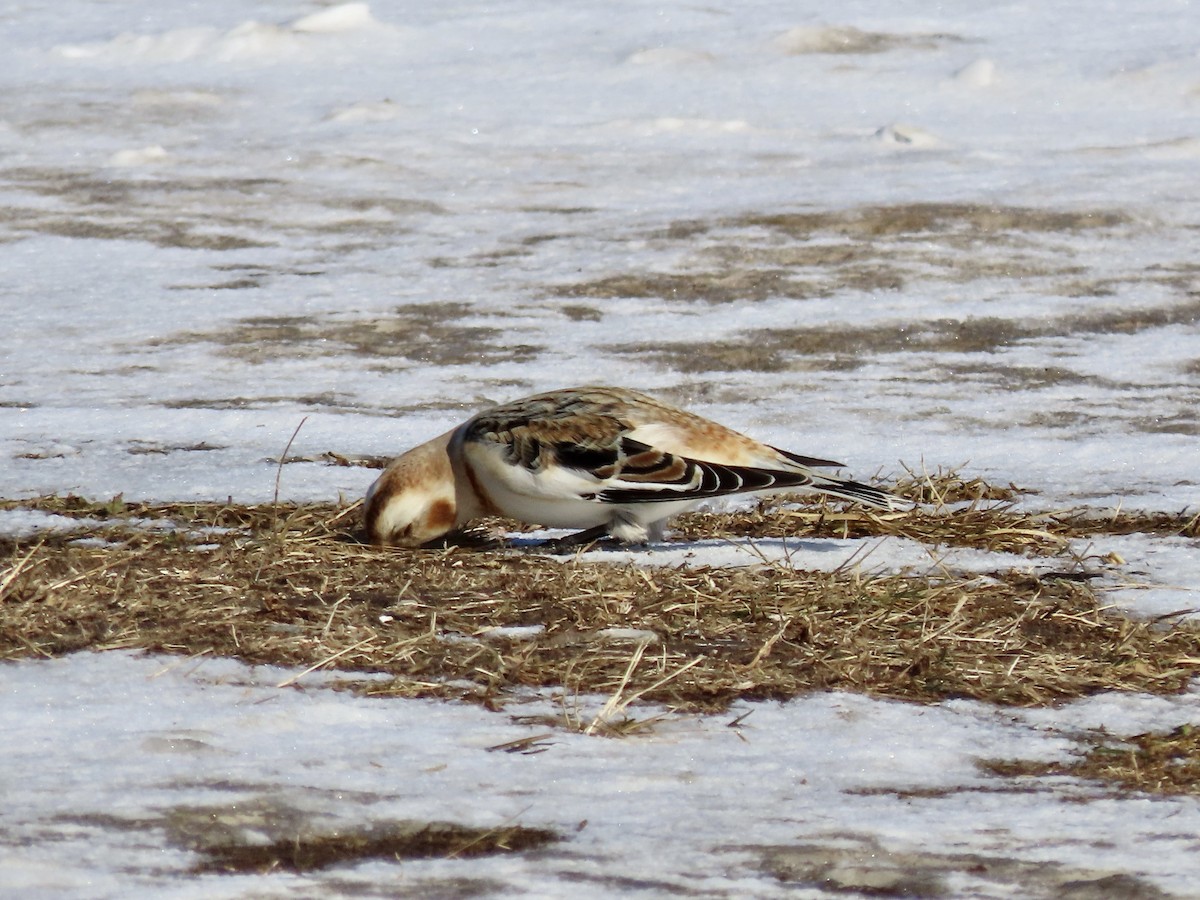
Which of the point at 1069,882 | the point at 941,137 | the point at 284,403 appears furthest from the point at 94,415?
the point at 941,137

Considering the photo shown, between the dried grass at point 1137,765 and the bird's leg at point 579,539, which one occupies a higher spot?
the bird's leg at point 579,539

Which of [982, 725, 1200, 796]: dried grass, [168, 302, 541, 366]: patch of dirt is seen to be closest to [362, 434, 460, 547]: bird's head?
[982, 725, 1200, 796]: dried grass

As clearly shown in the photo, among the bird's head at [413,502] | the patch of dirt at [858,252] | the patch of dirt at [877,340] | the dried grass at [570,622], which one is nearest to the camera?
the dried grass at [570,622]

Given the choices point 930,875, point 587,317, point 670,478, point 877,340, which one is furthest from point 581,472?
point 587,317

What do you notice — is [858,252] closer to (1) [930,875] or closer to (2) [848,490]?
(2) [848,490]

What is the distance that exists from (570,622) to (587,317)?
464 cm

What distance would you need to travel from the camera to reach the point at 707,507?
602 cm

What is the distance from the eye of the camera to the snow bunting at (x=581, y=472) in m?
5.02

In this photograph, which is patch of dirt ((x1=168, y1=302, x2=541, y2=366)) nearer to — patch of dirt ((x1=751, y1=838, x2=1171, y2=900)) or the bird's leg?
the bird's leg

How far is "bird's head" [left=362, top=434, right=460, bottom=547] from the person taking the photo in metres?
5.12

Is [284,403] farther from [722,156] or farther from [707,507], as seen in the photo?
[722,156]

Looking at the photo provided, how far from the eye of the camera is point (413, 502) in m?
5.11

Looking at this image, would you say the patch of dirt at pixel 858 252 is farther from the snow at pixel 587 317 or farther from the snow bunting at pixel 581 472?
the snow bunting at pixel 581 472

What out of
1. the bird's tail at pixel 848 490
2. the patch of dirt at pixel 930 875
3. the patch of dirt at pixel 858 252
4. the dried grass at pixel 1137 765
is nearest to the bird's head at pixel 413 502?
the bird's tail at pixel 848 490
